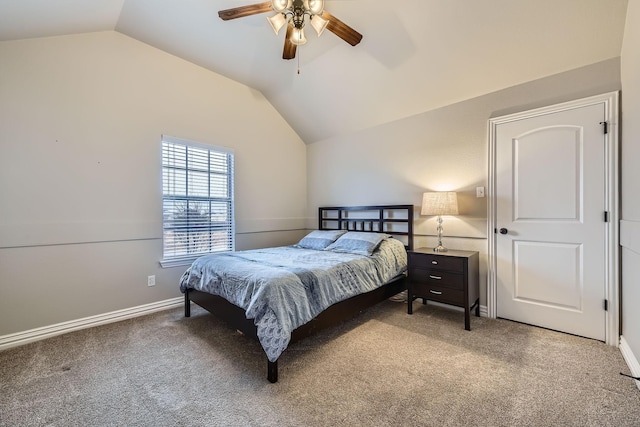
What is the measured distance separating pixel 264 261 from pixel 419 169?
2201mm

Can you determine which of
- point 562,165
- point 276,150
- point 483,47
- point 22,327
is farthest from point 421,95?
point 22,327

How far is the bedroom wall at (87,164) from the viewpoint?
2.36 m

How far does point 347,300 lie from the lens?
2.48m

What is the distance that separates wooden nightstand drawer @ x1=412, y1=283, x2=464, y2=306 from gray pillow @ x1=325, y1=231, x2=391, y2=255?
0.63 meters

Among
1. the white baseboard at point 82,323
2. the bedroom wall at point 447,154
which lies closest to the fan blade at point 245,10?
the bedroom wall at point 447,154

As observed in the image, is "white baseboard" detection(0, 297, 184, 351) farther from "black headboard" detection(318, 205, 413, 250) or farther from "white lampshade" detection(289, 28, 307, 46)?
"white lampshade" detection(289, 28, 307, 46)

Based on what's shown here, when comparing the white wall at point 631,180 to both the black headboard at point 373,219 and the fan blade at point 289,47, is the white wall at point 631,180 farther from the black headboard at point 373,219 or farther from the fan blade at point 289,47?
the fan blade at point 289,47

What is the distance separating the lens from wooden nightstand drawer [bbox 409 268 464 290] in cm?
262

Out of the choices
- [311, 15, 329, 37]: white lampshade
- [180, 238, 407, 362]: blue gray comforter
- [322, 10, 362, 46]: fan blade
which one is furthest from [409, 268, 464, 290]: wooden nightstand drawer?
[311, 15, 329, 37]: white lampshade

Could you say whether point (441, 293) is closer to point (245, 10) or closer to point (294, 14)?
point (294, 14)

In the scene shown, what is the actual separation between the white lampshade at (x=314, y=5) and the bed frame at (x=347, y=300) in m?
2.31

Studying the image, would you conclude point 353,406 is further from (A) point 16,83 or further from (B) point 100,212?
(A) point 16,83

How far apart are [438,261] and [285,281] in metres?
1.65

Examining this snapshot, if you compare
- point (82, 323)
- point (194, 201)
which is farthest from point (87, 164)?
point (82, 323)
